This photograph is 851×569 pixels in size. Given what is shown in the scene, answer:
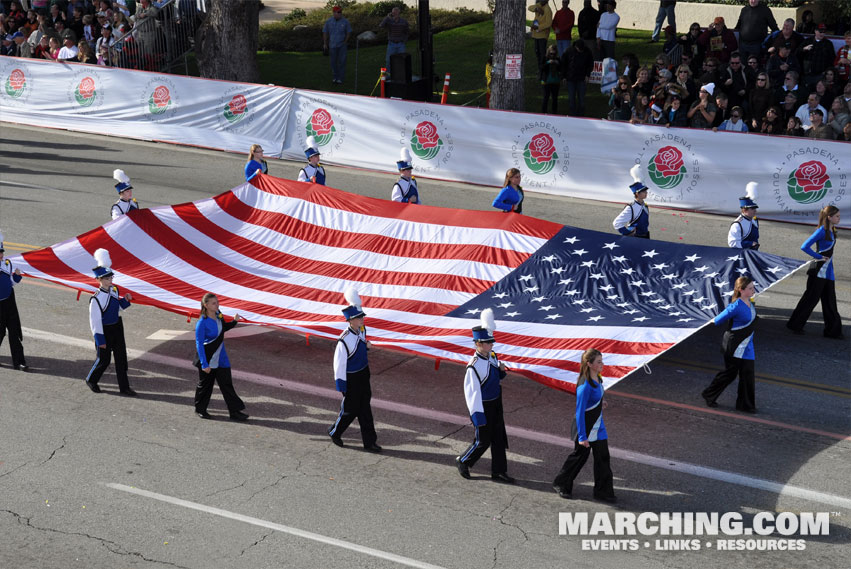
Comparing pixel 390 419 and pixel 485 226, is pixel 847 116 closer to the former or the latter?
pixel 485 226

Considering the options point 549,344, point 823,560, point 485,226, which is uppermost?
point 485,226

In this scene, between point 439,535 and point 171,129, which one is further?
point 171,129

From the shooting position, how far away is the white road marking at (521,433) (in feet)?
30.9

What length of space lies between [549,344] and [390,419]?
190 centimetres

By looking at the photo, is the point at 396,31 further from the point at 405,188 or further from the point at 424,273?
the point at 424,273

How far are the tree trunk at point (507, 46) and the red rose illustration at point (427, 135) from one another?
10.3 feet

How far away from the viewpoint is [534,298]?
39.9ft

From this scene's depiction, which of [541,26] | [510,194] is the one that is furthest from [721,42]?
[510,194]

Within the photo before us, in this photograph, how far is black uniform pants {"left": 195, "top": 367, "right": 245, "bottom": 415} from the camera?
35.6 ft

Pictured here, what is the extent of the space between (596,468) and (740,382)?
8.76ft

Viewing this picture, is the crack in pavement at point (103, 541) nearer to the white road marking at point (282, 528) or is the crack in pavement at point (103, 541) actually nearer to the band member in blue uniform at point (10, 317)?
the white road marking at point (282, 528)

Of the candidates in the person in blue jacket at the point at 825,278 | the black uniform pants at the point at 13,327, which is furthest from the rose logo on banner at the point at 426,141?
the black uniform pants at the point at 13,327

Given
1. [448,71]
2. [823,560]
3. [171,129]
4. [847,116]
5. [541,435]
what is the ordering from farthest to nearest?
[448,71]
[171,129]
[847,116]
[541,435]
[823,560]

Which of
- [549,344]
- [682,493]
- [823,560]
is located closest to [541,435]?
[549,344]
